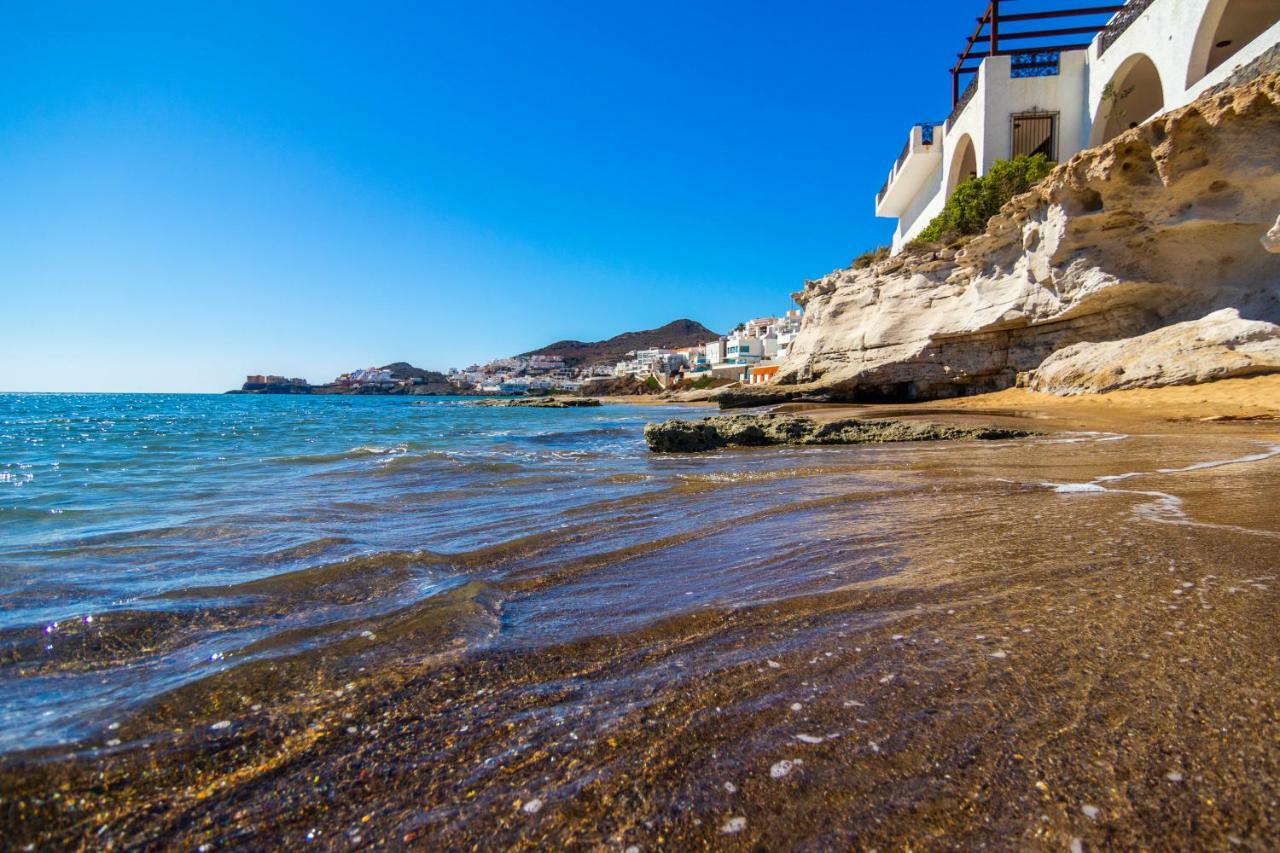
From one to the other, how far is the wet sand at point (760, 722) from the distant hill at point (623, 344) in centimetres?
16213

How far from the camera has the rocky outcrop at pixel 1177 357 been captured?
12148mm

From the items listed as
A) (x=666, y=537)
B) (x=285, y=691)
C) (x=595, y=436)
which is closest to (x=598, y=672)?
(x=285, y=691)

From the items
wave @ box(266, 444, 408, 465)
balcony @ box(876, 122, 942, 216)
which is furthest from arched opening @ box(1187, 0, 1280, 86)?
wave @ box(266, 444, 408, 465)

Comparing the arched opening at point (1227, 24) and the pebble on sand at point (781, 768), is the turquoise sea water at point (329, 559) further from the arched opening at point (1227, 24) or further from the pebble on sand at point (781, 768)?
the arched opening at point (1227, 24)

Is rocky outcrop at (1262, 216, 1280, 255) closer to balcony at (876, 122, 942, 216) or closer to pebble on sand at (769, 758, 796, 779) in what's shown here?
pebble on sand at (769, 758, 796, 779)

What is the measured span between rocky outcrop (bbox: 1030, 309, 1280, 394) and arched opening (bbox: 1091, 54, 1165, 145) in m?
9.96

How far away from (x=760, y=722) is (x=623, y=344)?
7529 inches

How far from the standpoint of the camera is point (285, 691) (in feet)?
7.33

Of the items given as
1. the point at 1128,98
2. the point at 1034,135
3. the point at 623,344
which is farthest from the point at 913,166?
the point at 623,344

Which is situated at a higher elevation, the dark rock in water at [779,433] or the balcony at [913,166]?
the balcony at [913,166]

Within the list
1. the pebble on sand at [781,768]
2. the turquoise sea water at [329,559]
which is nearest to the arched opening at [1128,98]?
the turquoise sea water at [329,559]

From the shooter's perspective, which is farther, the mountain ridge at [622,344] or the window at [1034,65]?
Answer: the mountain ridge at [622,344]

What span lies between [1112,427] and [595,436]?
11.6 meters

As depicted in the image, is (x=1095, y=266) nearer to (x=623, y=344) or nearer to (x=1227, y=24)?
(x=1227, y=24)
